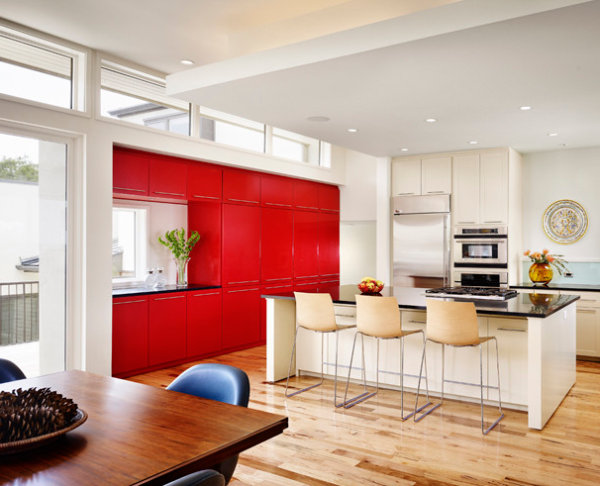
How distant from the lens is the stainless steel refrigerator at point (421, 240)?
268 inches

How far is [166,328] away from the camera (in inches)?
225

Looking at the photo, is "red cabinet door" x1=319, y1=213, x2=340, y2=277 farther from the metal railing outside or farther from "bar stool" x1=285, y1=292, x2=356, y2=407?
the metal railing outside

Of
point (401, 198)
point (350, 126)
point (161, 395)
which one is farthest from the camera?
point (401, 198)

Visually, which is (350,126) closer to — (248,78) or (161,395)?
(248,78)

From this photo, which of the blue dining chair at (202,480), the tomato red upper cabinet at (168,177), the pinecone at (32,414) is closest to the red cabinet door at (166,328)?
the tomato red upper cabinet at (168,177)

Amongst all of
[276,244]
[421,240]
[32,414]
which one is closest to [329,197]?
[276,244]

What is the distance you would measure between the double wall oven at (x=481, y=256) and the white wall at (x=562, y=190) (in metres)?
0.82

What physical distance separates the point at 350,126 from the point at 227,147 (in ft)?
5.68

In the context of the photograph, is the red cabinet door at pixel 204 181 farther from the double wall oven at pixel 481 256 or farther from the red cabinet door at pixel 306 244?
the double wall oven at pixel 481 256

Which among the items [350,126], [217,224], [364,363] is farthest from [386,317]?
[217,224]

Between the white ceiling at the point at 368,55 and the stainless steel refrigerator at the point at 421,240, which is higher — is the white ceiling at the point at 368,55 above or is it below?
above

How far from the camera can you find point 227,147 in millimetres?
6355

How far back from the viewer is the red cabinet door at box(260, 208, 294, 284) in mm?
7133

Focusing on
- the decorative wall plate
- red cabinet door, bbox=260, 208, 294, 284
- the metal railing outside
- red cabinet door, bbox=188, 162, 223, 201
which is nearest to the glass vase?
red cabinet door, bbox=188, 162, 223, 201
